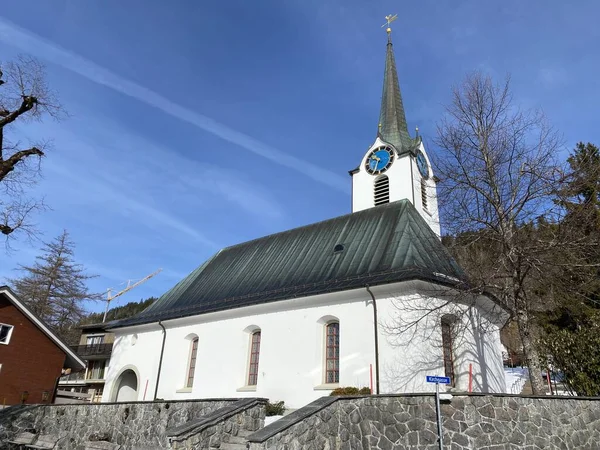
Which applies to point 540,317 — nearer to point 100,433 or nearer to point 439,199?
point 439,199

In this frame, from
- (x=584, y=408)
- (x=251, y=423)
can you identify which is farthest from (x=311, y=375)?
(x=584, y=408)

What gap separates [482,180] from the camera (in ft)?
46.4

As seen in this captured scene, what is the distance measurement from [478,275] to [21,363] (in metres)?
20.4

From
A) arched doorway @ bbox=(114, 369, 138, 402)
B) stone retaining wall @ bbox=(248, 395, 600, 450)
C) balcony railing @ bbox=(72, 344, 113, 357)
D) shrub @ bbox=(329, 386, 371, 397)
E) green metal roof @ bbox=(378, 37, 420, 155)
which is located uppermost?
green metal roof @ bbox=(378, 37, 420, 155)

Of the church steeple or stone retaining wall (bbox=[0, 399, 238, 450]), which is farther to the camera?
the church steeple

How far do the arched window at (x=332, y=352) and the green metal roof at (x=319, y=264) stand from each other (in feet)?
4.98

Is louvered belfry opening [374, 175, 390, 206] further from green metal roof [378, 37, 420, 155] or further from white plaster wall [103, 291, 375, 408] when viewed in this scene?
white plaster wall [103, 291, 375, 408]

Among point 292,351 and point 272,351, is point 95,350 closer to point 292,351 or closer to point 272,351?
point 272,351

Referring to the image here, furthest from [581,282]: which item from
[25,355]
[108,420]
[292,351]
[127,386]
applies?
[25,355]

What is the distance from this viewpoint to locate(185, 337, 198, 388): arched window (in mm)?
20984

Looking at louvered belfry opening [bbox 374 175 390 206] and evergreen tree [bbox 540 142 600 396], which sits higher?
louvered belfry opening [bbox 374 175 390 206]

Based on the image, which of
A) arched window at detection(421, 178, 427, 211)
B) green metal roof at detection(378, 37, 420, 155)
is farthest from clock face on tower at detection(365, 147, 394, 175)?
arched window at detection(421, 178, 427, 211)

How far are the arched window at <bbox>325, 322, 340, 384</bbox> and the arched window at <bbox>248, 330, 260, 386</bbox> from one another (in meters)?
3.52

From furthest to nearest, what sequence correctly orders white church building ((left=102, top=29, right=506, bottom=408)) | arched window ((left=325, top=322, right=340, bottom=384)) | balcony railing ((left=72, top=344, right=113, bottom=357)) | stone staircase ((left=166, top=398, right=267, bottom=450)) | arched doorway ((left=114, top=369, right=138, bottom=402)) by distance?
balcony railing ((left=72, top=344, right=113, bottom=357))
arched doorway ((left=114, top=369, right=138, bottom=402))
arched window ((left=325, top=322, right=340, bottom=384))
white church building ((left=102, top=29, right=506, bottom=408))
stone staircase ((left=166, top=398, right=267, bottom=450))
